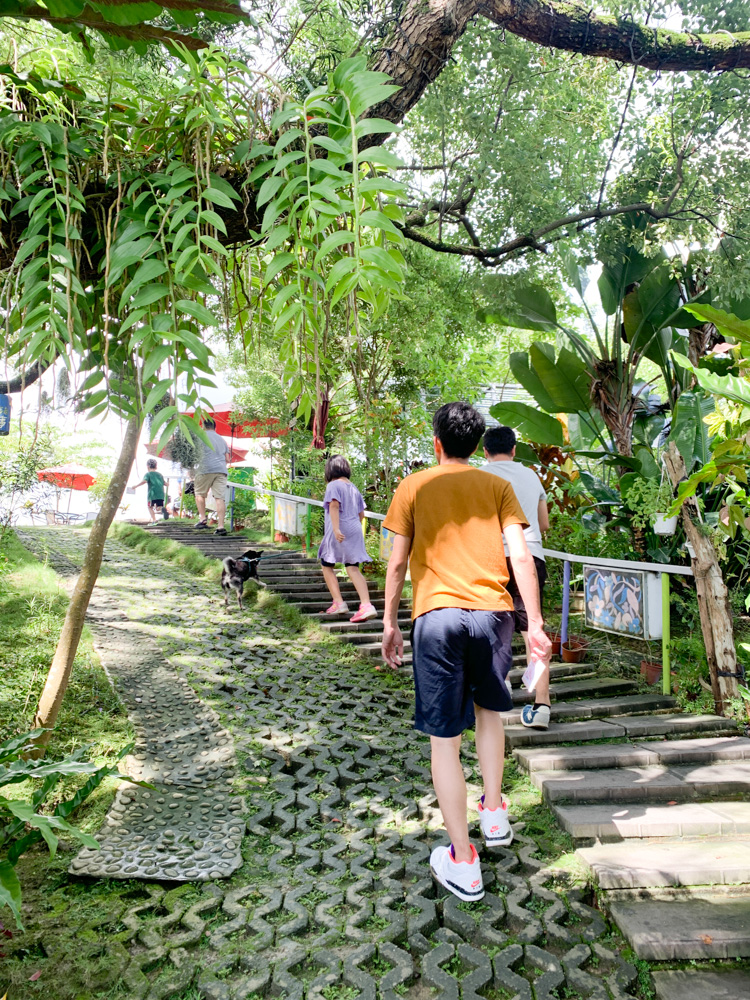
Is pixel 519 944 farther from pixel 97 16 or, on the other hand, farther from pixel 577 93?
pixel 577 93

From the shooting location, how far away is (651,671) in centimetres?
555

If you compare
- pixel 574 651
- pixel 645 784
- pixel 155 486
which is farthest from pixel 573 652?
pixel 155 486

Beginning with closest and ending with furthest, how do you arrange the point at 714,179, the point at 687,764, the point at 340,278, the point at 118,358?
1. the point at 340,278
2. the point at 118,358
3. the point at 687,764
4. the point at 714,179

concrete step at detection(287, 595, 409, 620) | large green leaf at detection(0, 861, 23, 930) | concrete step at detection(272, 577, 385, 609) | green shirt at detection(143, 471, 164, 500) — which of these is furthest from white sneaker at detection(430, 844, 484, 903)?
green shirt at detection(143, 471, 164, 500)

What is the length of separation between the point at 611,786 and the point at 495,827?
86 centimetres

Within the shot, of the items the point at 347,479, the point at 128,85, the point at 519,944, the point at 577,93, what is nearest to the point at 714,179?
the point at 577,93

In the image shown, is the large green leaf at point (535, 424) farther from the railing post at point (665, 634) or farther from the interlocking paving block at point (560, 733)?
the interlocking paving block at point (560, 733)

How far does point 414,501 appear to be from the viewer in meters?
3.20

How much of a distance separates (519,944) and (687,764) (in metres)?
2.00

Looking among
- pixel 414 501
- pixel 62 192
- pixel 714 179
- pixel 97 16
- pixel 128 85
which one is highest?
pixel 714 179

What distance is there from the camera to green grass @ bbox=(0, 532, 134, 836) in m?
3.68

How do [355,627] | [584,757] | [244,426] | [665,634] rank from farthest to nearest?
1. [244,426]
2. [355,627]
3. [665,634]
4. [584,757]

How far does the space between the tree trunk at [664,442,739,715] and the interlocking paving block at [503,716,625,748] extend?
831 mm

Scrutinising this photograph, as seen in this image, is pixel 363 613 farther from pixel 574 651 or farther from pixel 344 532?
pixel 574 651
